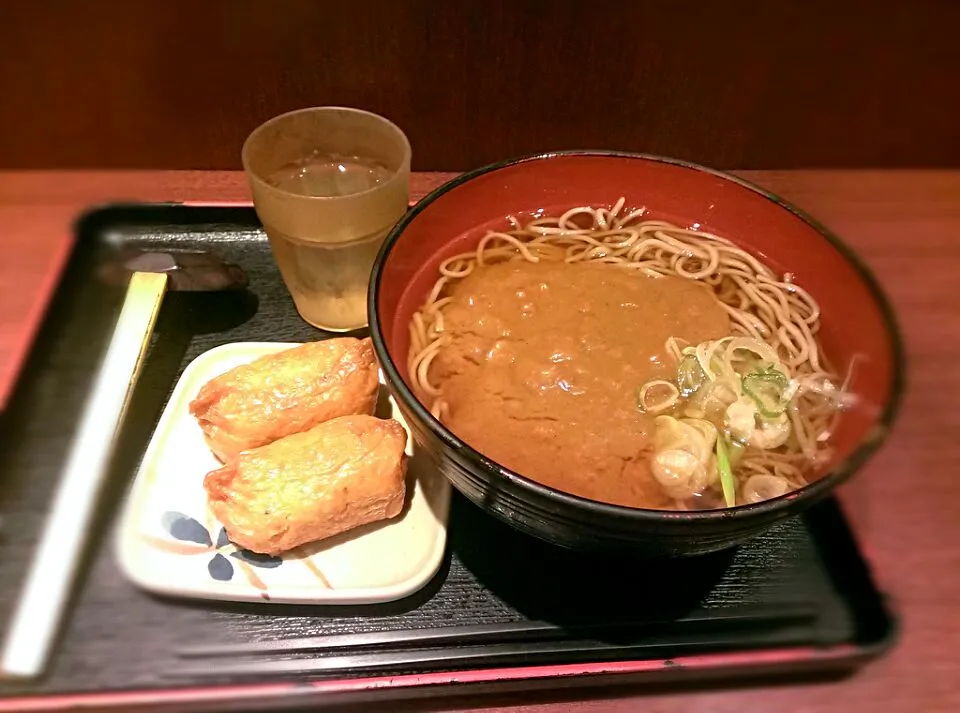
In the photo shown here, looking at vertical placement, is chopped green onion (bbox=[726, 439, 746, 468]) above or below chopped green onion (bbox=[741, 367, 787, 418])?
below

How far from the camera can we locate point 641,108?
1.62m

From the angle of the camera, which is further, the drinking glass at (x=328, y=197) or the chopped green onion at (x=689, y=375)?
the drinking glass at (x=328, y=197)

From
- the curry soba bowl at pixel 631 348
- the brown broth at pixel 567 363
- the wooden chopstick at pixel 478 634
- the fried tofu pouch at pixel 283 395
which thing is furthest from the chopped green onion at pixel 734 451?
the fried tofu pouch at pixel 283 395

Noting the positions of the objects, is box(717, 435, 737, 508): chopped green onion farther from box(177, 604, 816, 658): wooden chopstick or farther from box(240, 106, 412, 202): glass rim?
box(240, 106, 412, 202): glass rim

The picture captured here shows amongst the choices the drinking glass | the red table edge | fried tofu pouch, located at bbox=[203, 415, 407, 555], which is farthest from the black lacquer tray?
the drinking glass

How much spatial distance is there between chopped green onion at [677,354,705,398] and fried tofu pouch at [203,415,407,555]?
1.44 ft

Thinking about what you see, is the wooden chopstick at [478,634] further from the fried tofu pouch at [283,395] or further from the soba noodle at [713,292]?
the fried tofu pouch at [283,395]

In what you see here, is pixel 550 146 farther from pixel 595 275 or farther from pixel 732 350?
pixel 732 350

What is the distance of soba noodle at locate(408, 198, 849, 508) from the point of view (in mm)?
1029

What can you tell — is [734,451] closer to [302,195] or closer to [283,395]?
[283,395]

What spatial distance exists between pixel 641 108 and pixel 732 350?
0.76 m

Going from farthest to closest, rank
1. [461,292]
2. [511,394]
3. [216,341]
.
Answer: [216,341] < [461,292] < [511,394]

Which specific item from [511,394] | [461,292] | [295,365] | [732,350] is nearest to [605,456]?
[511,394]

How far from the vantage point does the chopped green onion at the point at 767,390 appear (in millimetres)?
1047
